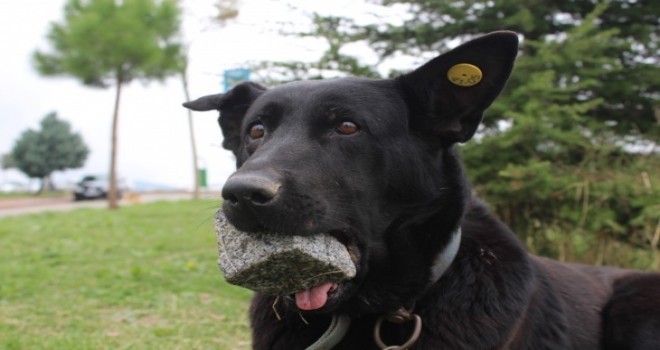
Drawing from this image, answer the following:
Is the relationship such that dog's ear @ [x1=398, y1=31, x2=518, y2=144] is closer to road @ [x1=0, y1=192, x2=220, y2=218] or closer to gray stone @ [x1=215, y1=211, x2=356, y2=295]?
gray stone @ [x1=215, y1=211, x2=356, y2=295]

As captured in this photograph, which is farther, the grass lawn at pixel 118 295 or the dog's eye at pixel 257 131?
the grass lawn at pixel 118 295

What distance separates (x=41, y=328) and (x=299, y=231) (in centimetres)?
324

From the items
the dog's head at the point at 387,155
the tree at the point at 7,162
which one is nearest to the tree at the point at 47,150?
the tree at the point at 7,162

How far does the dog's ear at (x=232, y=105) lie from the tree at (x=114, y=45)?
698 inches

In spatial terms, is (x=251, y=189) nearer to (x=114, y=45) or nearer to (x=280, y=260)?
(x=280, y=260)

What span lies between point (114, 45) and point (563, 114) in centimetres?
1725

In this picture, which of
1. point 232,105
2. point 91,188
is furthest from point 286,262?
point 91,188

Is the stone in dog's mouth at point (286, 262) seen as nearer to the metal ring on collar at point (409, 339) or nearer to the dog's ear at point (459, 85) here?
the metal ring on collar at point (409, 339)

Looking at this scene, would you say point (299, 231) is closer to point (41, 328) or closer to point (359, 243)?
point (359, 243)

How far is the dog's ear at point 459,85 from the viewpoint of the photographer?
228cm

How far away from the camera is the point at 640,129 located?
561 centimetres

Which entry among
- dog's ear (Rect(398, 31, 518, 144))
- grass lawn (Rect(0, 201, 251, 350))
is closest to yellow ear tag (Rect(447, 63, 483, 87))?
dog's ear (Rect(398, 31, 518, 144))

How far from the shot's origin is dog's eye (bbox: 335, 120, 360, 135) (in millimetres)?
2328

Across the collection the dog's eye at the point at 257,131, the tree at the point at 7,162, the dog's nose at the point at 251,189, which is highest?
the dog's nose at the point at 251,189
